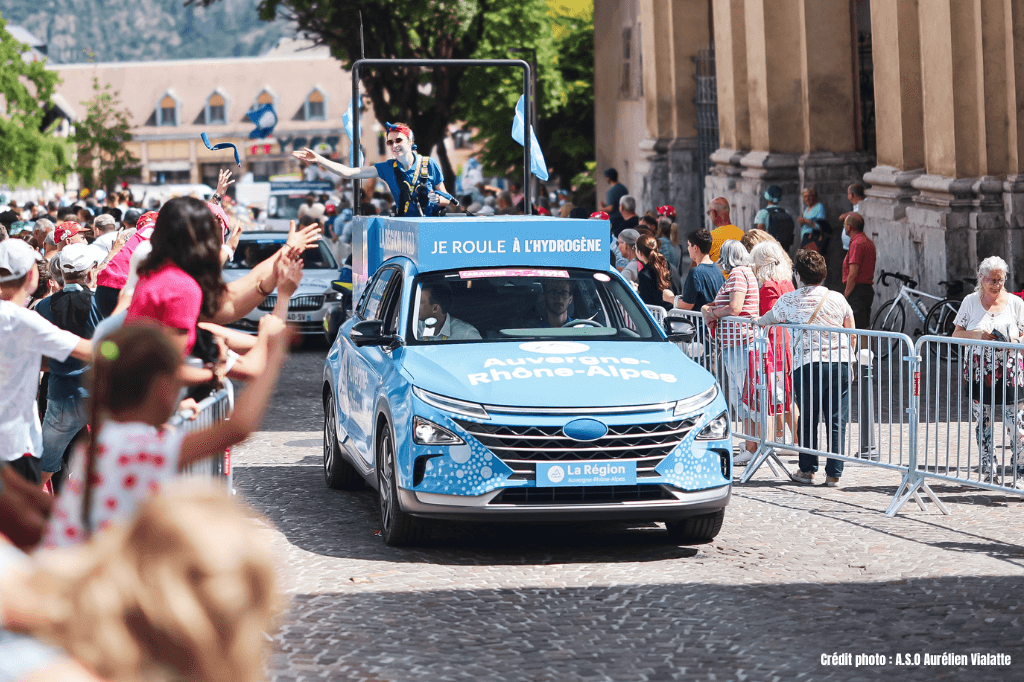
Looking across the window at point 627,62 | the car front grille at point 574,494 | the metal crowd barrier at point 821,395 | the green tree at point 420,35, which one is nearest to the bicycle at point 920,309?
the metal crowd barrier at point 821,395

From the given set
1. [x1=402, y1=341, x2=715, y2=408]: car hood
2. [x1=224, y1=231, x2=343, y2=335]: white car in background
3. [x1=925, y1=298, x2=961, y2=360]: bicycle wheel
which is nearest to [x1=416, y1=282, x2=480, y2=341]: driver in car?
[x1=402, y1=341, x2=715, y2=408]: car hood

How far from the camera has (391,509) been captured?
309 inches

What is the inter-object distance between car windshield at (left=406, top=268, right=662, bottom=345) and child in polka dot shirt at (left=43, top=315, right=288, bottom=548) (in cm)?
438

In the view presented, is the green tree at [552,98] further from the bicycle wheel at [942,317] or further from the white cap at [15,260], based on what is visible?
the white cap at [15,260]

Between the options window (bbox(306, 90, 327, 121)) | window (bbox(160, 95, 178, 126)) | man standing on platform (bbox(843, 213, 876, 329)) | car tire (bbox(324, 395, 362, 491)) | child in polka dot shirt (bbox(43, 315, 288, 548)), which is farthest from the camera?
window (bbox(160, 95, 178, 126))

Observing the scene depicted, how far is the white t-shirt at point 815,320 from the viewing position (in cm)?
962

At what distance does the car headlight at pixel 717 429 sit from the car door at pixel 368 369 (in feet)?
6.14

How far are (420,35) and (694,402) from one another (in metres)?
33.0

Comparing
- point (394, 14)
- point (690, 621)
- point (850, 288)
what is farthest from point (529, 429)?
point (394, 14)

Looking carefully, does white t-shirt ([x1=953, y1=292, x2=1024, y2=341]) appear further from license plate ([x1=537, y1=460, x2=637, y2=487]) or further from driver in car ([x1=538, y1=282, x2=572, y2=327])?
license plate ([x1=537, y1=460, x2=637, y2=487])

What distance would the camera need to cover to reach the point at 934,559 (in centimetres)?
751

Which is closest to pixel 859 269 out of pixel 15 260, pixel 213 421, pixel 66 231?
pixel 66 231

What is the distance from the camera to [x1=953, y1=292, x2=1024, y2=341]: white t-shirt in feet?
30.8

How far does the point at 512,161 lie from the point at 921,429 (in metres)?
35.8
